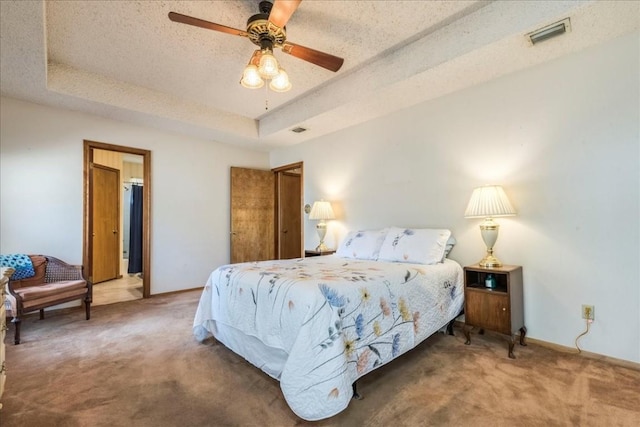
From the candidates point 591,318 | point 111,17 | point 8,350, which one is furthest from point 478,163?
point 8,350

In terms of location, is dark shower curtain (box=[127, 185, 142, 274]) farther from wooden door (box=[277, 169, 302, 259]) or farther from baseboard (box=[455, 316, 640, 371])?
baseboard (box=[455, 316, 640, 371])

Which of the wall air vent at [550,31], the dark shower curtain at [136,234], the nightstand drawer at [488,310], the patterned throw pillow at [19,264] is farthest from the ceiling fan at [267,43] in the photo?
the dark shower curtain at [136,234]

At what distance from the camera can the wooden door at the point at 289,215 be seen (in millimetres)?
5547

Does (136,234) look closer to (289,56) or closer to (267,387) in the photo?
(289,56)

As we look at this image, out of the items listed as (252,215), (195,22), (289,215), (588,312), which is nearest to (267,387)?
(195,22)

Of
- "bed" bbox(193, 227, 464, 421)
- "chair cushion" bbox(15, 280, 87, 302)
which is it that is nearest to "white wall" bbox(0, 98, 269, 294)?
"chair cushion" bbox(15, 280, 87, 302)

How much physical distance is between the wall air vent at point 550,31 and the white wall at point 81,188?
420 centimetres

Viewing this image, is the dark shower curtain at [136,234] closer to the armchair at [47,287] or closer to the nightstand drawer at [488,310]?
the armchair at [47,287]

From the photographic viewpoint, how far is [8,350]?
2396 mm

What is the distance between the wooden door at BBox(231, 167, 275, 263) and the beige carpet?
8.20 ft

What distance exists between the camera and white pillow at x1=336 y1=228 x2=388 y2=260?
313 centimetres

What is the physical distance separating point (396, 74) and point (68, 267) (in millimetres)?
3994

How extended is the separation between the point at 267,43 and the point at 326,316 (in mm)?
1866

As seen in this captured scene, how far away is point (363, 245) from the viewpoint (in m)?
3.25
